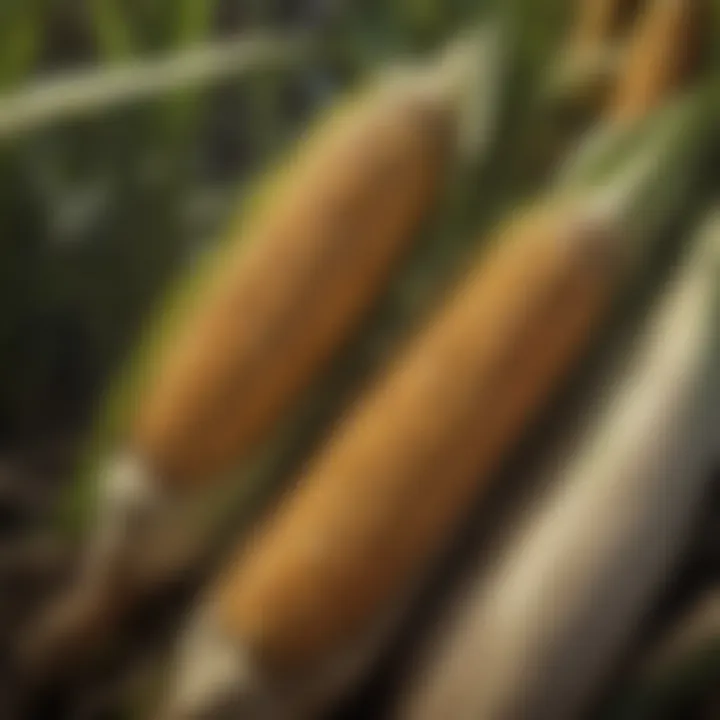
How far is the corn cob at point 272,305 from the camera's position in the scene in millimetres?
319

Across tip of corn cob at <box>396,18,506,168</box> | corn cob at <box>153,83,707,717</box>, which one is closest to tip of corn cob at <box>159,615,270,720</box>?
corn cob at <box>153,83,707,717</box>

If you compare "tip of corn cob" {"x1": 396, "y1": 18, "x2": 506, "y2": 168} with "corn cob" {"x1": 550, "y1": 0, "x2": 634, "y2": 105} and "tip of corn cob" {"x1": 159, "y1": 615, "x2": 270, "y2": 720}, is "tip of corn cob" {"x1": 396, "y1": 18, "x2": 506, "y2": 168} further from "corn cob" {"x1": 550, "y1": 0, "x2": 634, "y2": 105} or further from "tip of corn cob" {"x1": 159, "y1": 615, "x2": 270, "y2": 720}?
"tip of corn cob" {"x1": 159, "y1": 615, "x2": 270, "y2": 720}

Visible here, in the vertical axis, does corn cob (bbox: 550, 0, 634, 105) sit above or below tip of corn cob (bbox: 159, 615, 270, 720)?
above

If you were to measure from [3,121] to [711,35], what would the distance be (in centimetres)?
20

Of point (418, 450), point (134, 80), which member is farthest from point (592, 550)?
point (134, 80)

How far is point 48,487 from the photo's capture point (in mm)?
336

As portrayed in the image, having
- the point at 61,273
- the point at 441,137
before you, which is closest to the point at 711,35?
the point at 441,137

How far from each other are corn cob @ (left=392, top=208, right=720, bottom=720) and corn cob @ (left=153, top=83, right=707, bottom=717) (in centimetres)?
2

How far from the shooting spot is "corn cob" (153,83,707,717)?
0.30m

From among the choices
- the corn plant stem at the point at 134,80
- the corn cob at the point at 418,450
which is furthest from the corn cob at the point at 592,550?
the corn plant stem at the point at 134,80

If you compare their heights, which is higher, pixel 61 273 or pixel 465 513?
pixel 61 273

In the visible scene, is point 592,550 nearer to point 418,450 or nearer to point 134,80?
point 418,450

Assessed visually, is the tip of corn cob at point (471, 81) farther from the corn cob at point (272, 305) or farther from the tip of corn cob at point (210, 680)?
the tip of corn cob at point (210, 680)

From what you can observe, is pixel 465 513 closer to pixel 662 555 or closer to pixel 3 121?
pixel 662 555
